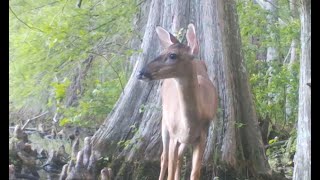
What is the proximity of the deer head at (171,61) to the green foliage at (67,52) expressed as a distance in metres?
0.20

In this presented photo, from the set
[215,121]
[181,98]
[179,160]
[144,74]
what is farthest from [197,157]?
[144,74]

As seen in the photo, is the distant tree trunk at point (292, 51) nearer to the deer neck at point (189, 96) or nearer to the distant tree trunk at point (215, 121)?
the distant tree trunk at point (215, 121)

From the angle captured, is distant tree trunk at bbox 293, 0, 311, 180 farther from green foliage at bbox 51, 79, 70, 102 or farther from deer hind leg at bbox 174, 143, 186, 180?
green foliage at bbox 51, 79, 70, 102

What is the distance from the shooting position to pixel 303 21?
2.87 m

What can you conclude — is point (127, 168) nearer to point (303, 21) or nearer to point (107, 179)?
point (107, 179)

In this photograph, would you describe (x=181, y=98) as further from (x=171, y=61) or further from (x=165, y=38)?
(x=165, y=38)

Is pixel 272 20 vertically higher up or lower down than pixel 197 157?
higher up

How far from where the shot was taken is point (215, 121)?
2627 millimetres

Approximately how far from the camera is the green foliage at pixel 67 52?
2348mm

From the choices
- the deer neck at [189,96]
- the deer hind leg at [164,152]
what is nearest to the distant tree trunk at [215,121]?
the deer hind leg at [164,152]

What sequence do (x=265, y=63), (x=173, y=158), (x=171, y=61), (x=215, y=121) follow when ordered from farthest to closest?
(x=265, y=63) → (x=215, y=121) → (x=173, y=158) → (x=171, y=61)

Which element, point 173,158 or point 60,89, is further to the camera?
point 173,158

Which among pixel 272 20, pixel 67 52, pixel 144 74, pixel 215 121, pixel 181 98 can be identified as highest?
pixel 272 20

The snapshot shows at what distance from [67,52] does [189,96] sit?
2.11ft
